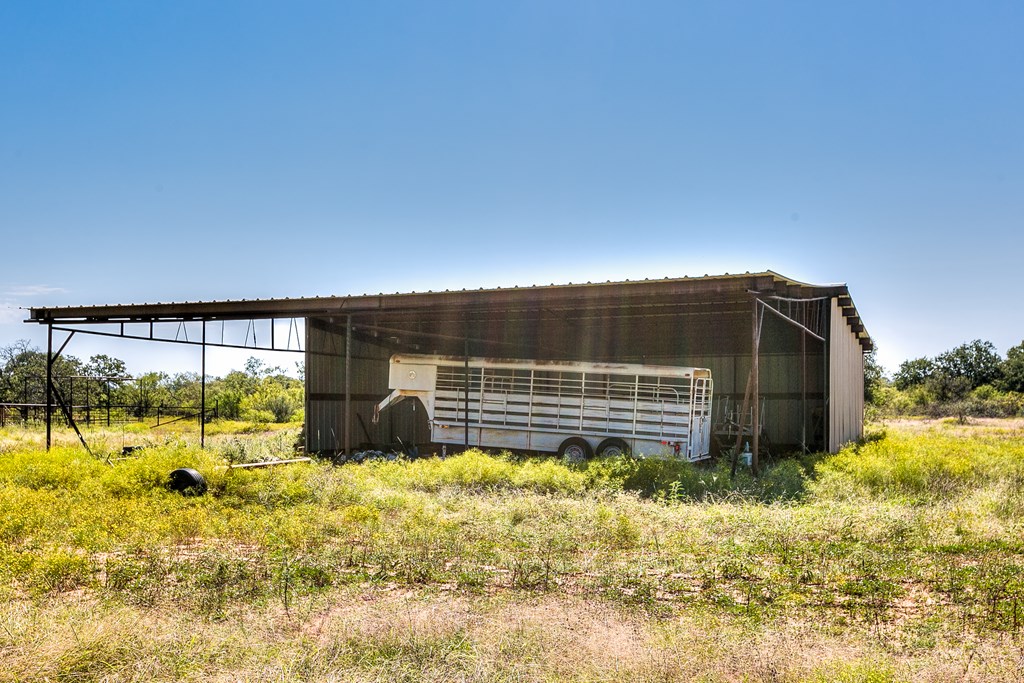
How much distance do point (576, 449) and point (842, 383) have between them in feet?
28.1

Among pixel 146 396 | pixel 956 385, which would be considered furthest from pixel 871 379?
pixel 146 396

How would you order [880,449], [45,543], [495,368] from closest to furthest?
1. [45,543]
2. [880,449]
3. [495,368]

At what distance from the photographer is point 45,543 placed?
28.8 feet

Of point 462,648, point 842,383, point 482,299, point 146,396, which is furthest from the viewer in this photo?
point 146,396

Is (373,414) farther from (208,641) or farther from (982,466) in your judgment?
(208,641)

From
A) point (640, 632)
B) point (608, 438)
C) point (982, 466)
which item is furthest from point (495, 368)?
point (640, 632)

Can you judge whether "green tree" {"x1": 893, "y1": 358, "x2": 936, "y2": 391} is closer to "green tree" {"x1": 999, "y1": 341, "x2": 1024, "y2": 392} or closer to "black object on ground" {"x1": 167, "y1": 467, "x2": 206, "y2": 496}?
"green tree" {"x1": 999, "y1": 341, "x2": 1024, "y2": 392}

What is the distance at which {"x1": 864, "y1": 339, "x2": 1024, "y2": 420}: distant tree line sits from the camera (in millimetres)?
43125

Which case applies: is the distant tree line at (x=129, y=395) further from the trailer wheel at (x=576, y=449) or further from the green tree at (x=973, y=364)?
the green tree at (x=973, y=364)

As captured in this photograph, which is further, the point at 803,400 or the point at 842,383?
the point at 842,383

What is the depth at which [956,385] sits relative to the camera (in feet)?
170

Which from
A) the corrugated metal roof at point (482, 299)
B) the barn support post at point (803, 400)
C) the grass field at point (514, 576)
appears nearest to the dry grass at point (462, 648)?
the grass field at point (514, 576)

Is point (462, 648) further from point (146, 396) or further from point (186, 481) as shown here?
point (146, 396)

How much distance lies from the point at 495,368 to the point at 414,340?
18.3 feet
